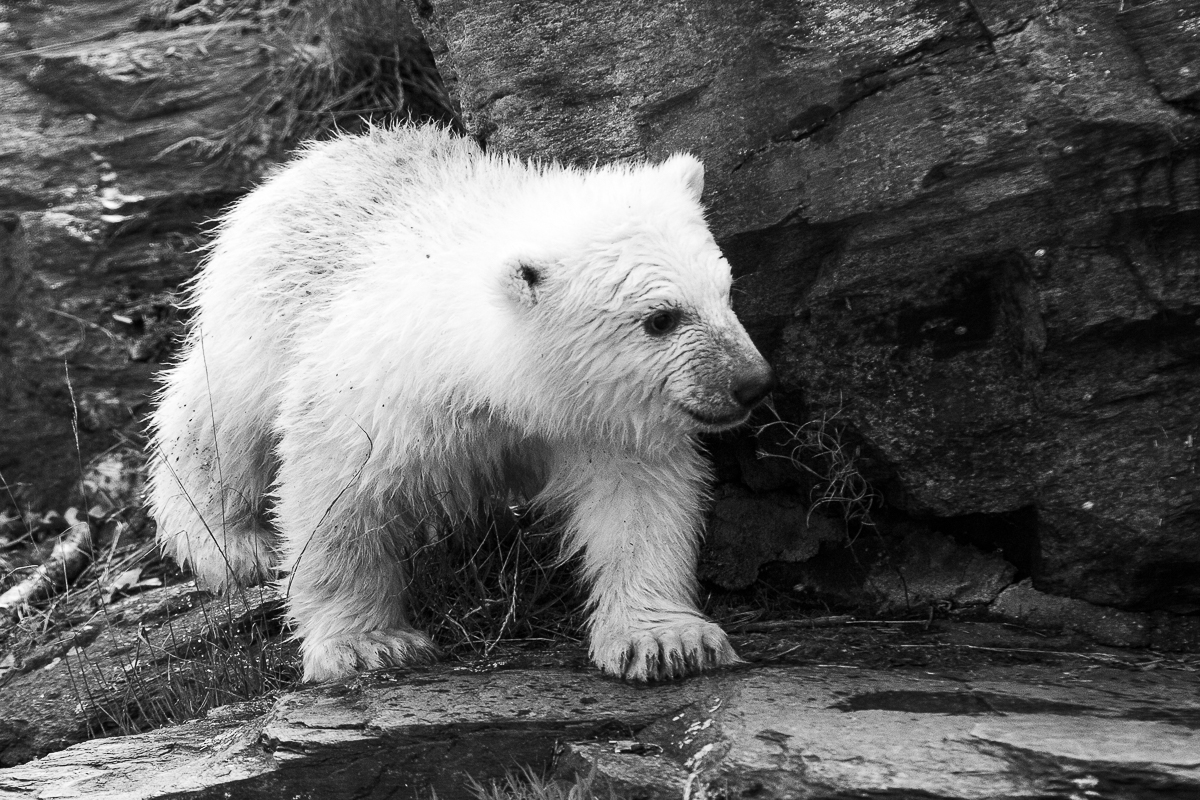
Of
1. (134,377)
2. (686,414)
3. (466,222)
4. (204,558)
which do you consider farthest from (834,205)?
(134,377)

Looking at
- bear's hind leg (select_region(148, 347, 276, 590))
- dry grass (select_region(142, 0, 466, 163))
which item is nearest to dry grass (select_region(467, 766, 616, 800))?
bear's hind leg (select_region(148, 347, 276, 590))

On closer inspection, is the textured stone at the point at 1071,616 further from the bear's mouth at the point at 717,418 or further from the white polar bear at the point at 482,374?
the bear's mouth at the point at 717,418

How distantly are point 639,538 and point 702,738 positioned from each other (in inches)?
39.8

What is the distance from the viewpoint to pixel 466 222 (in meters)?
4.62

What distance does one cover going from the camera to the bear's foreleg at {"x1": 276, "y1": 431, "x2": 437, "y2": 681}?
455 centimetres

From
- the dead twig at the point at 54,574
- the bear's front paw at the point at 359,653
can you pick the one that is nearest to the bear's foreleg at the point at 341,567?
the bear's front paw at the point at 359,653

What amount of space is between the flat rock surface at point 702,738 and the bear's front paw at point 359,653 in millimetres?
148

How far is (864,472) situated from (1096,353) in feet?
3.23

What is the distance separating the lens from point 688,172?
4.34 metres

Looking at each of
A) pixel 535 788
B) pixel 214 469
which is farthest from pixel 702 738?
pixel 214 469

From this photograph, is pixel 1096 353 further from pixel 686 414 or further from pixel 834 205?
pixel 686 414

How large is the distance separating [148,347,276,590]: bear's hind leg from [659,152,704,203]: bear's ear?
2.22 metres

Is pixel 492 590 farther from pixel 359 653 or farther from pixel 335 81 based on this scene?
pixel 335 81

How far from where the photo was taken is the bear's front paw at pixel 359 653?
4.54 m
